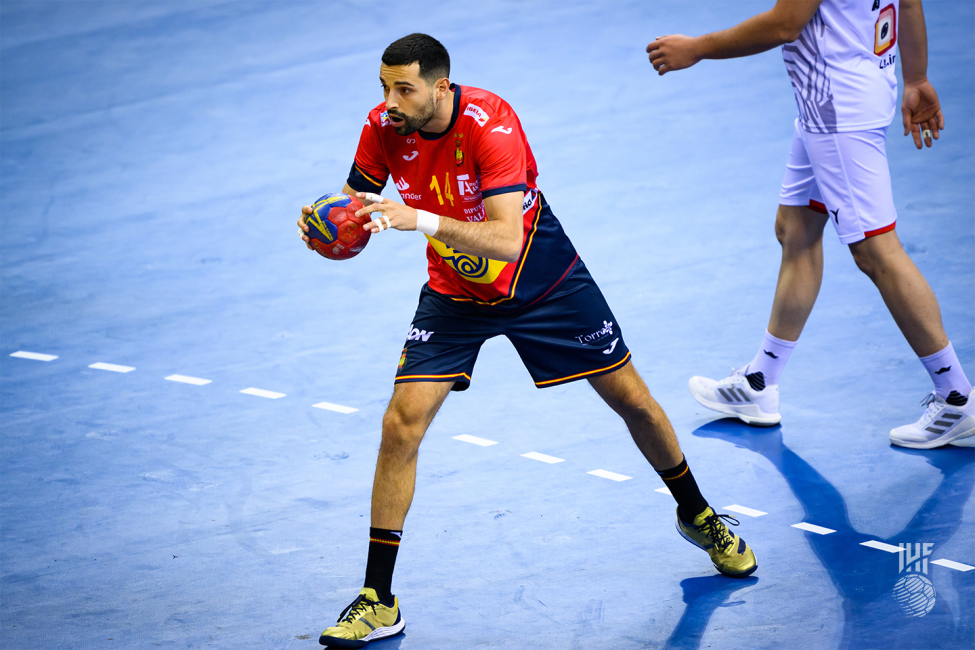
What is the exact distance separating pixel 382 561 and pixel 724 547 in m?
1.26

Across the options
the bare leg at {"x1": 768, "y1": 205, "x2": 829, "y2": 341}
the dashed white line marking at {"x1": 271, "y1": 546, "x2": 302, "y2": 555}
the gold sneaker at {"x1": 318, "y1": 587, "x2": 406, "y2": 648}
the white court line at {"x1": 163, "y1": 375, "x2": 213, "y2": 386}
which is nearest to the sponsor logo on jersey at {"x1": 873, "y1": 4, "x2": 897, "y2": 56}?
the bare leg at {"x1": 768, "y1": 205, "x2": 829, "y2": 341}

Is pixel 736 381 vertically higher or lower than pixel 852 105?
lower

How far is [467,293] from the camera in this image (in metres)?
4.05

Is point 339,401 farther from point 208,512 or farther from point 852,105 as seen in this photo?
point 852,105

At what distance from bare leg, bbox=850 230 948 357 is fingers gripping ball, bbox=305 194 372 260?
229 centimetres

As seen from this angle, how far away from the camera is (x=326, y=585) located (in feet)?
13.6

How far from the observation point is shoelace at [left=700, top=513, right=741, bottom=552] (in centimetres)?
404

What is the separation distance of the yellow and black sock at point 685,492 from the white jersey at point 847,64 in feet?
5.63

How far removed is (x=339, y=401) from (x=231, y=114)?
568 cm

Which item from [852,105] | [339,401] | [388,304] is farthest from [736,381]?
[388,304]

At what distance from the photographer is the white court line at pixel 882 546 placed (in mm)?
4152

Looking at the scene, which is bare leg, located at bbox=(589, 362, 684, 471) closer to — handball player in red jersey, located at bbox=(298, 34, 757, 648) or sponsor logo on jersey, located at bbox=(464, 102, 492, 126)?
handball player in red jersey, located at bbox=(298, 34, 757, 648)

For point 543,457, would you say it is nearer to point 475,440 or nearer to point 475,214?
point 475,440

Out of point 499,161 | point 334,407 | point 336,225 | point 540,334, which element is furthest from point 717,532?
point 334,407
